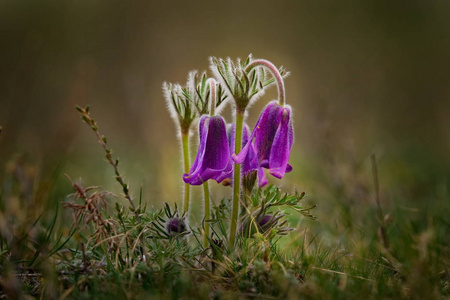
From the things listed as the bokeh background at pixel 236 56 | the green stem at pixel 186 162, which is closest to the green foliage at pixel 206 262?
the green stem at pixel 186 162

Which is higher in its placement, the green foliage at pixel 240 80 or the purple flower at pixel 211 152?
the green foliage at pixel 240 80

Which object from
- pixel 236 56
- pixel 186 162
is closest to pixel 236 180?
pixel 186 162

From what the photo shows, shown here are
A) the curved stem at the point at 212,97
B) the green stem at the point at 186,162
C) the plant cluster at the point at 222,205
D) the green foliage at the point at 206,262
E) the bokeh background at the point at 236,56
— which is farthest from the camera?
the bokeh background at the point at 236,56

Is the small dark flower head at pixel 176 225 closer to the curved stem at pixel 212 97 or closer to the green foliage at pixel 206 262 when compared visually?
the green foliage at pixel 206 262

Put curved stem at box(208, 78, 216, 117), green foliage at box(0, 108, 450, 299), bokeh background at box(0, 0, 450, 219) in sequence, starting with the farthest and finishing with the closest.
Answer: bokeh background at box(0, 0, 450, 219)
curved stem at box(208, 78, 216, 117)
green foliage at box(0, 108, 450, 299)

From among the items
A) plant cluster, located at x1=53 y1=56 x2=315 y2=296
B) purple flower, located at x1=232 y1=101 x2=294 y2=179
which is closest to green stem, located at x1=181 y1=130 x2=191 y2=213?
plant cluster, located at x1=53 y1=56 x2=315 y2=296

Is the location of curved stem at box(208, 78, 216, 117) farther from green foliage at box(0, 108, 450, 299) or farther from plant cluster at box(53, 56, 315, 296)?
green foliage at box(0, 108, 450, 299)
